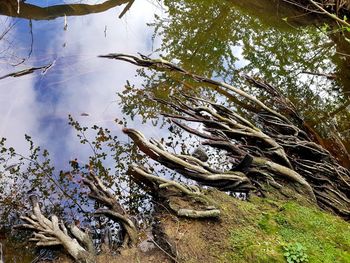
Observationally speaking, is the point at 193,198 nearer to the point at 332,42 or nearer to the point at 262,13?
the point at 332,42

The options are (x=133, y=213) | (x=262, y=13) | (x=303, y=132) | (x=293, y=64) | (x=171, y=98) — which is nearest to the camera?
(x=133, y=213)

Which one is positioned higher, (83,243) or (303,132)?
(303,132)

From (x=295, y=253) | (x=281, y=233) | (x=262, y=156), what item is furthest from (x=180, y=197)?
(x=262, y=156)

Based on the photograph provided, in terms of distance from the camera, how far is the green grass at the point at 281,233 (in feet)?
14.4

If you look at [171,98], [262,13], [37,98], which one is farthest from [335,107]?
[37,98]

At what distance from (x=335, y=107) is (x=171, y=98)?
3734 millimetres

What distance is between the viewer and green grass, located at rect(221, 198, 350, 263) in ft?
14.4

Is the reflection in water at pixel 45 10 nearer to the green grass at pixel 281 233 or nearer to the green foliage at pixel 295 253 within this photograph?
the green grass at pixel 281 233

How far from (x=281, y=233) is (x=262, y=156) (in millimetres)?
1718

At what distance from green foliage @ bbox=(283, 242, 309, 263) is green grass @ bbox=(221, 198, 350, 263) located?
1.8 inches

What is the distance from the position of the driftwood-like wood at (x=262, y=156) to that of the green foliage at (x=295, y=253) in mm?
1320

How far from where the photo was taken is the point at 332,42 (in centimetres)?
1078

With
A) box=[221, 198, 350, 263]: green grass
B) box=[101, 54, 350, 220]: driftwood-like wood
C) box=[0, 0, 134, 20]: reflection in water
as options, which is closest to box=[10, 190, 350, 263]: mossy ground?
box=[221, 198, 350, 263]: green grass

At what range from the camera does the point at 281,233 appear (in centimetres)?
478
